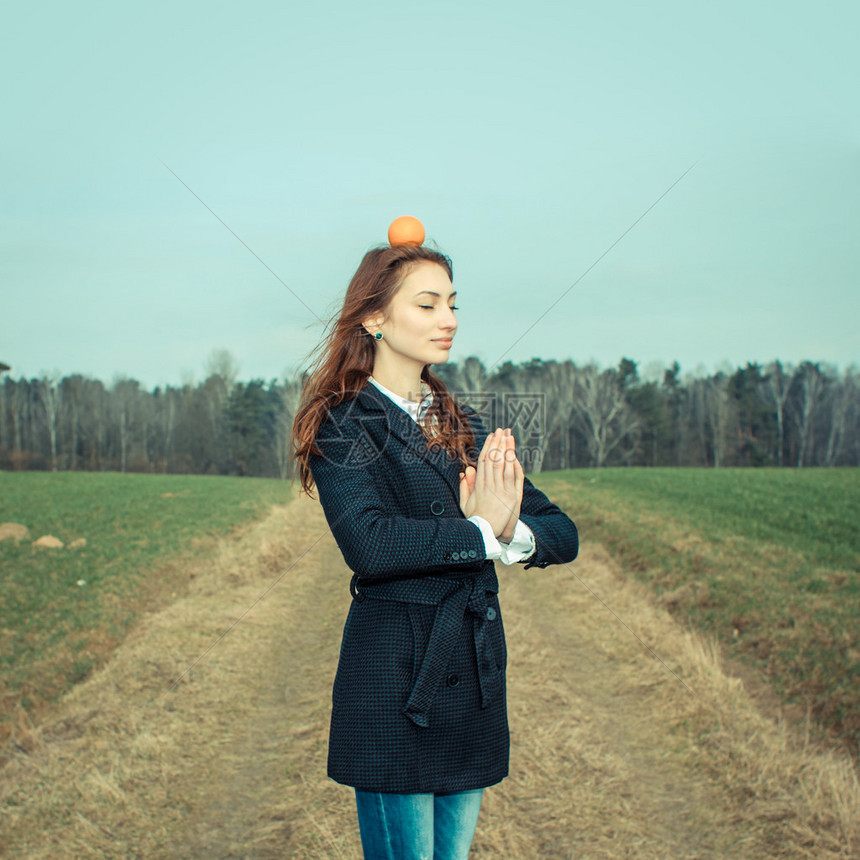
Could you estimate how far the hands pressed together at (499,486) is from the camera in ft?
5.78

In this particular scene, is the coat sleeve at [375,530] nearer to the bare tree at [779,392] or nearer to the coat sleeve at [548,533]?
the coat sleeve at [548,533]

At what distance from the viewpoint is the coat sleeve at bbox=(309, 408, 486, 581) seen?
1.63m

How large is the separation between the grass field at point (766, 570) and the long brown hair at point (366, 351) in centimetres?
535

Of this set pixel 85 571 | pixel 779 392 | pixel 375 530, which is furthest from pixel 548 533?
pixel 779 392

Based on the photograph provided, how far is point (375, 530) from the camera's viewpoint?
1.64m

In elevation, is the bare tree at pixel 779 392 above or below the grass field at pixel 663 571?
above

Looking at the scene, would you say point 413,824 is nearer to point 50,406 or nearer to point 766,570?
point 766,570

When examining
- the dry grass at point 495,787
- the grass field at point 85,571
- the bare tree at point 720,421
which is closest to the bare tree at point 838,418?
the bare tree at point 720,421

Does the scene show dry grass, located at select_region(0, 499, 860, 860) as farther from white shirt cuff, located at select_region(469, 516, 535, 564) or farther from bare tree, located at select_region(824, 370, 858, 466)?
bare tree, located at select_region(824, 370, 858, 466)

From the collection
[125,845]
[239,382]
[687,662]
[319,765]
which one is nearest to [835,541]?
[687,662]

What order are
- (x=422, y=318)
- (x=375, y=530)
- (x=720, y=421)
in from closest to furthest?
(x=375, y=530)
(x=422, y=318)
(x=720, y=421)

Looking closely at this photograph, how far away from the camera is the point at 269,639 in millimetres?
7547

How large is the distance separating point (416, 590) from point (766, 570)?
10265 mm

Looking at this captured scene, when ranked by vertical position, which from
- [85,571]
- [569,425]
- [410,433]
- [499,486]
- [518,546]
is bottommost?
[85,571]
